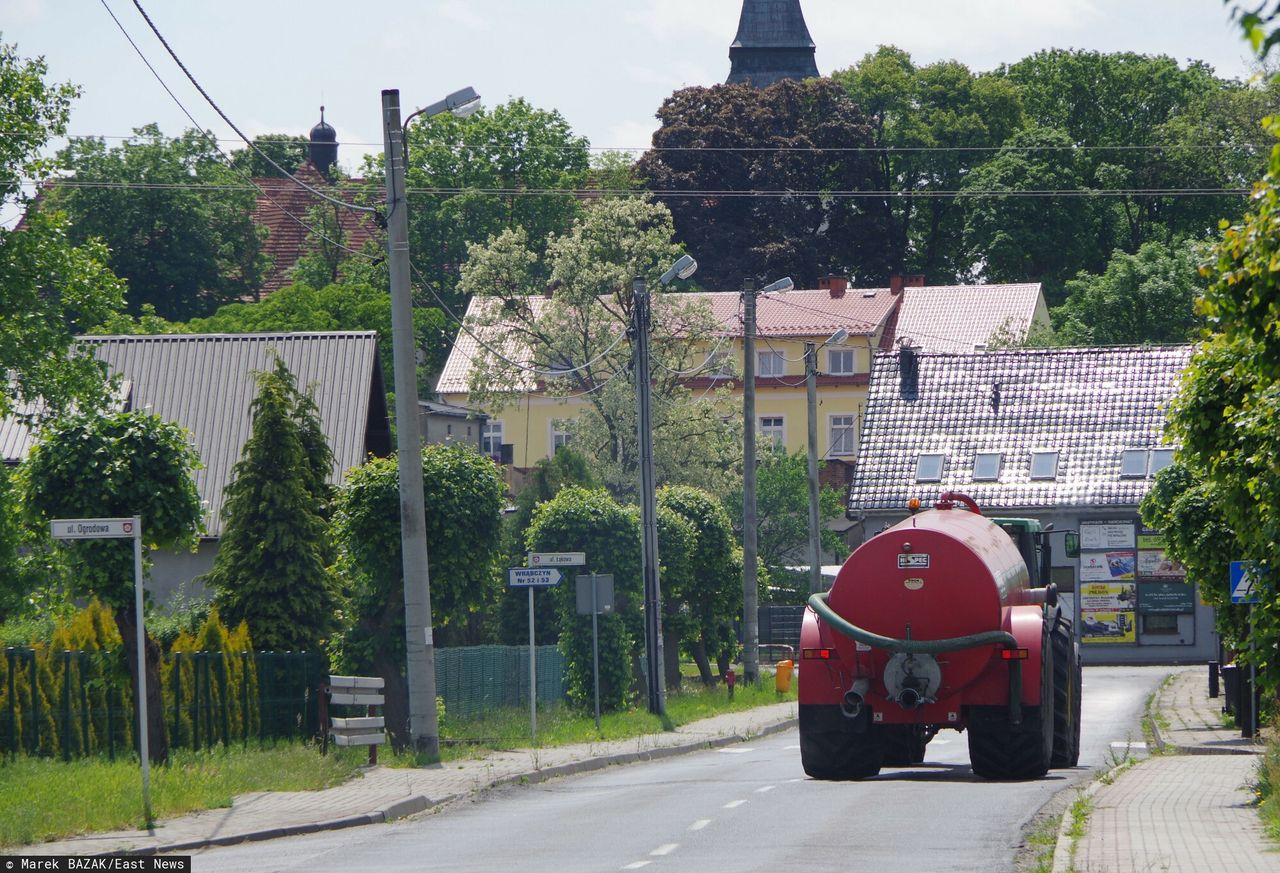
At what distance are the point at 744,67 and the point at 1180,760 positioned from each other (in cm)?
10365

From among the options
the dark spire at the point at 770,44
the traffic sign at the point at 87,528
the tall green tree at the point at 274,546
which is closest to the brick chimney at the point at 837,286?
the dark spire at the point at 770,44

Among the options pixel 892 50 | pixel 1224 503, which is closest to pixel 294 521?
pixel 1224 503

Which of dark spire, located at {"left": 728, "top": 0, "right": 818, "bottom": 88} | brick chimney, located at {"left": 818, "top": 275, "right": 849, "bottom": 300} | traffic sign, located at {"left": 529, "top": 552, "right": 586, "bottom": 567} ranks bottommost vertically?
traffic sign, located at {"left": 529, "top": 552, "right": 586, "bottom": 567}

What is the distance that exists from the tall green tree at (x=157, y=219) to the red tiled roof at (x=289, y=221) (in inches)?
152

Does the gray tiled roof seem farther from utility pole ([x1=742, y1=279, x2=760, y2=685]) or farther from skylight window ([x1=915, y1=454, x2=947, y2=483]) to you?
utility pole ([x1=742, y1=279, x2=760, y2=685])

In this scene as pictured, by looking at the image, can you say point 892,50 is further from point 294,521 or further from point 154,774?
point 154,774

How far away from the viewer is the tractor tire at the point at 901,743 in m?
18.4

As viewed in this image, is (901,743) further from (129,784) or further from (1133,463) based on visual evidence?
(1133,463)

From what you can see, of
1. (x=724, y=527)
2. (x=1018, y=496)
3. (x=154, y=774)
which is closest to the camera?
(x=154, y=774)

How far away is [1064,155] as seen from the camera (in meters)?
79.2

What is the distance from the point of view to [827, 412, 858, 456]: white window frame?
7662 centimetres

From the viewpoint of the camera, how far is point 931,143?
8494cm

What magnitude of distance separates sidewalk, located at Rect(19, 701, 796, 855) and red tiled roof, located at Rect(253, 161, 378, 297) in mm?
64434

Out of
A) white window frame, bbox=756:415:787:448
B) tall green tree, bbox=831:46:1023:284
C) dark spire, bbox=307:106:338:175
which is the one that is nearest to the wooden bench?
white window frame, bbox=756:415:787:448
